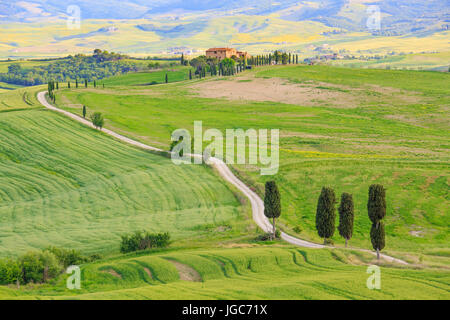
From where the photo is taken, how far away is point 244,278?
44.5 metres

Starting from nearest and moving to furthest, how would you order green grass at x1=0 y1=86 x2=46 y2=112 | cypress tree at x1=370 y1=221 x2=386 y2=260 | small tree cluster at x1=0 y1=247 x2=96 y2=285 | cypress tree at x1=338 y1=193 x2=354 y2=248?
small tree cluster at x1=0 y1=247 x2=96 y2=285
cypress tree at x1=370 y1=221 x2=386 y2=260
cypress tree at x1=338 y1=193 x2=354 y2=248
green grass at x1=0 y1=86 x2=46 y2=112

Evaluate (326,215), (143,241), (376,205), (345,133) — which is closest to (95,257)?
(143,241)

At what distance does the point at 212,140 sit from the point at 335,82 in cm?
9390

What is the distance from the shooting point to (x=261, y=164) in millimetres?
95500

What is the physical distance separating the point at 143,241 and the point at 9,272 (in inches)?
637

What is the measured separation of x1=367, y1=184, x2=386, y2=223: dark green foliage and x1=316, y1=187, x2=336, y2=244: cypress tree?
15.2 ft

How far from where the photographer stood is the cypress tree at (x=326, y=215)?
61.3 m

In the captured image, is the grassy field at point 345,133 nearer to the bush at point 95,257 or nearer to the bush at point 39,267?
the bush at point 95,257

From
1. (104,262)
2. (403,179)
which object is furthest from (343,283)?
(403,179)

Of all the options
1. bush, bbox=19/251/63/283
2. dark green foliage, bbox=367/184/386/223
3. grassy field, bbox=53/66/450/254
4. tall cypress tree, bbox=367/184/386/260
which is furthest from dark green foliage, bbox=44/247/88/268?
dark green foliage, bbox=367/184/386/223

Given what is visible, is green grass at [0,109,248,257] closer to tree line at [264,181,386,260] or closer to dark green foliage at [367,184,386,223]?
Answer: tree line at [264,181,386,260]

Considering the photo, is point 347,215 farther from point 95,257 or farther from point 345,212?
point 95,257

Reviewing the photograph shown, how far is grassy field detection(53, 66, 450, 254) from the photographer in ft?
237

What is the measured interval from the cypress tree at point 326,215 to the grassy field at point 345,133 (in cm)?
353
